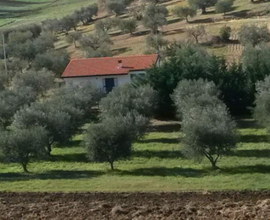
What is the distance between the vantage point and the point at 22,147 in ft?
109

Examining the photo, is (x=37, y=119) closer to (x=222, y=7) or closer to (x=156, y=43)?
(x=156, y=43)

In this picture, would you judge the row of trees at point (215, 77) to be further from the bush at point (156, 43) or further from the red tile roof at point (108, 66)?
the bush at point (156, 43)

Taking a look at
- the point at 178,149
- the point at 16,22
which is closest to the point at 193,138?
the point at 178,149

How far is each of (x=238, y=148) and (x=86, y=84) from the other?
64.7 ft

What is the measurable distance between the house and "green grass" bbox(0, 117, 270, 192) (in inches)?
658

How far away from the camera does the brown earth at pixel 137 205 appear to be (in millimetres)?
22656

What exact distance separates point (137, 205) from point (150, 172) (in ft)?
23.3

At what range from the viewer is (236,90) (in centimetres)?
4738

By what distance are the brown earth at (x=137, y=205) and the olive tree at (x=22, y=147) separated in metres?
5.77

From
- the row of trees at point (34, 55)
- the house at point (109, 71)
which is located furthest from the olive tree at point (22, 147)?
the row of trees at point (34, 55)

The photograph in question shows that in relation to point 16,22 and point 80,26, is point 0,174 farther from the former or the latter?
point 16,22

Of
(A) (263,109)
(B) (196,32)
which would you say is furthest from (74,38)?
(A) (263,109)

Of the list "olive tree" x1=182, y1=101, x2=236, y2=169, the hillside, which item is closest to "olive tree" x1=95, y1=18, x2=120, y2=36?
the hillside

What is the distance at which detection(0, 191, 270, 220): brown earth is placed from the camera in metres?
22.7
